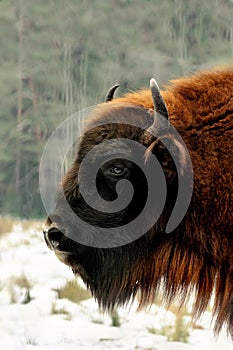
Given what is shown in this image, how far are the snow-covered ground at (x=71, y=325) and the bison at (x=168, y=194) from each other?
638 mm

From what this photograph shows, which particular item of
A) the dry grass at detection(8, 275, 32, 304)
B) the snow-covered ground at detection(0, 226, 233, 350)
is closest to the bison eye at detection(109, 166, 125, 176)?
the snow-covered ground at detection(0, 226, 233, 350)

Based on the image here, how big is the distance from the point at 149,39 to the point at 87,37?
2.29 metres

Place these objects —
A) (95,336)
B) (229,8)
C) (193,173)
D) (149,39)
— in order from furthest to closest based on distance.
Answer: (229,8) → (149,39) → (95,336) → (193,173)

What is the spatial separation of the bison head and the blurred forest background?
1610cm

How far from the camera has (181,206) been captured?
302 centimetres

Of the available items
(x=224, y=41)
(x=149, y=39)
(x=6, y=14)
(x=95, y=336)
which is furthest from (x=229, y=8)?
(x=95, y=336)

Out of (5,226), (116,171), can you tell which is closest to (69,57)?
(5,226)

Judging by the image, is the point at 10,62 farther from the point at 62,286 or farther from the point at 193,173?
the point at 193,173

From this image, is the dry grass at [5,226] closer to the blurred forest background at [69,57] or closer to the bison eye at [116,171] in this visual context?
the blurred forest background at [69,57]

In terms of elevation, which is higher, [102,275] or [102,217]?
[102,217]

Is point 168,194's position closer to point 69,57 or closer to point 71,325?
point 71,325

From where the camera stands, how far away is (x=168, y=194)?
3059mm

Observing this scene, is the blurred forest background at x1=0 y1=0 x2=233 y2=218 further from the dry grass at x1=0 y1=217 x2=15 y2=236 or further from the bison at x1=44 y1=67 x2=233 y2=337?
the bison at x1=44 y1=67 x2=233 y2=337

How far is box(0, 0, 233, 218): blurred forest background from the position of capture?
20.0 metres
